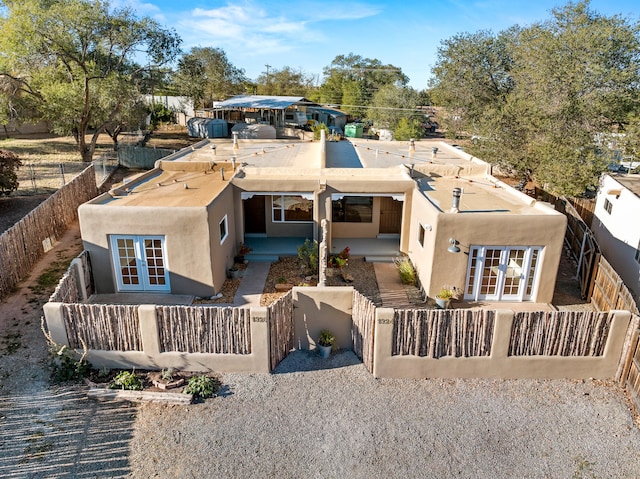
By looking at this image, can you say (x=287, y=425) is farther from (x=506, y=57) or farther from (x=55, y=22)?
(x=506, y=57)

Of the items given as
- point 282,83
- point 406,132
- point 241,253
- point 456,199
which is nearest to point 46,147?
point 241,253

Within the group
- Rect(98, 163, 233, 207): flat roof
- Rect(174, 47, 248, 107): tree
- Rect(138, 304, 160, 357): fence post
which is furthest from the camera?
Rect(174, 47, 248, 107): tree

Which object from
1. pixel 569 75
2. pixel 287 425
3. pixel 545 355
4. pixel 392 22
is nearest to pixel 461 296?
pixel 545 355

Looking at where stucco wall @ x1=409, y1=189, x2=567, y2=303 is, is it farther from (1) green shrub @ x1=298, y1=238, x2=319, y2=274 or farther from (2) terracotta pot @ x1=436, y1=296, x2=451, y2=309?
(1) green shrub @ x1=298, y1=238, x2=319, y2=274

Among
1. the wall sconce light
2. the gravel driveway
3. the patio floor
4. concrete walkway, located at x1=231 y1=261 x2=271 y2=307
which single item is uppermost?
the wall sconce light

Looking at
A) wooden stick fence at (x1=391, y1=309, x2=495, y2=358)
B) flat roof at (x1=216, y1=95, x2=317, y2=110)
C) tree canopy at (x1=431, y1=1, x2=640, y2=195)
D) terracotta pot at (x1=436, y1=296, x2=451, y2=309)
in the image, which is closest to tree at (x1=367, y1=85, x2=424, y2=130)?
flat roof at (x1=216, y1=95, x2=317, y2=110)

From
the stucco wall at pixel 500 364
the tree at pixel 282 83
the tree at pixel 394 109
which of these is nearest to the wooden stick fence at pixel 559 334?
the stucco wall at pixel 500 364

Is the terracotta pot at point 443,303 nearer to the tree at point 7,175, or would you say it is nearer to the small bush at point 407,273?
the small bush at point 407,273
